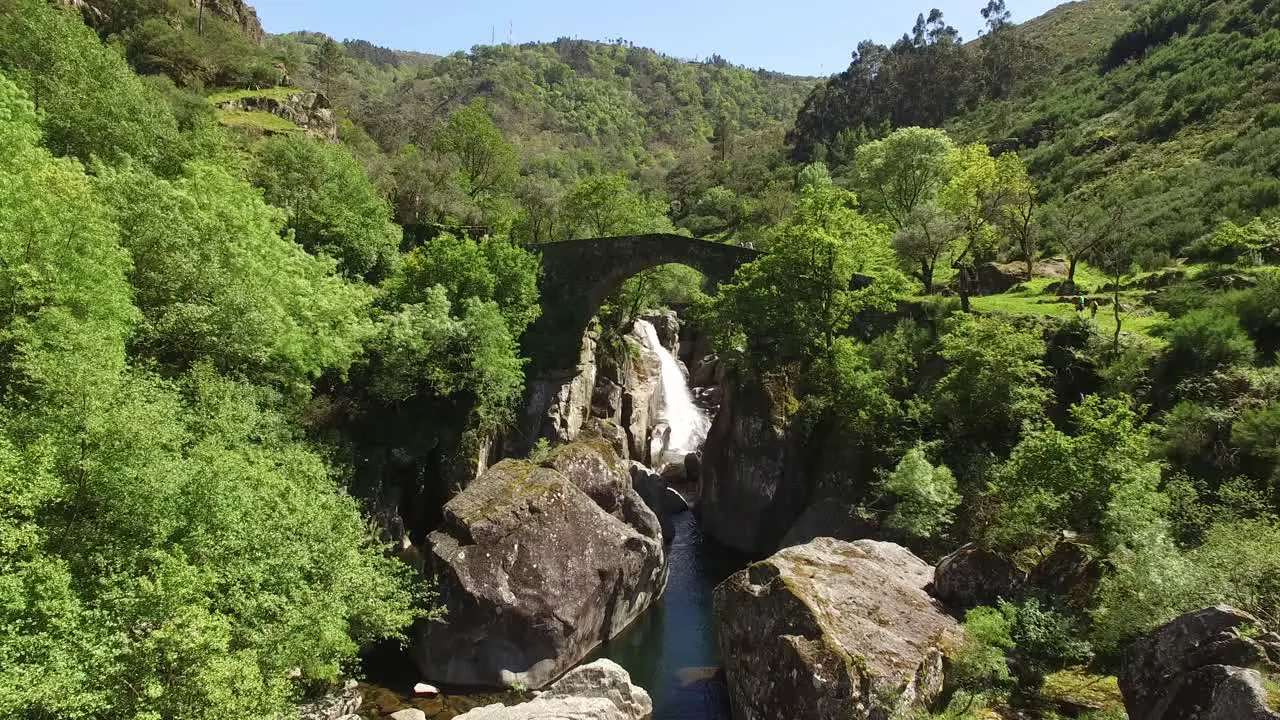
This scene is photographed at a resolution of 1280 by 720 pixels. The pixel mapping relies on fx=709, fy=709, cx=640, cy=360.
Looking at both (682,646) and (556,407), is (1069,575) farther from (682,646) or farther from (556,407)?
(556,407)

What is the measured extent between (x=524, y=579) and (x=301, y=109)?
136ft

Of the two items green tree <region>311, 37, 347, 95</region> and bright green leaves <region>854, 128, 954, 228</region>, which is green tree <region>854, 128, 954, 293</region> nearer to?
bright green leaves <region>854, 128, 954, 228</region>

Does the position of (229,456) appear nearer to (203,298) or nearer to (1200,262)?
(203,298)

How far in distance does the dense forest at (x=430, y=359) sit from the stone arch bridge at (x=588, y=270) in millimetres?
2596

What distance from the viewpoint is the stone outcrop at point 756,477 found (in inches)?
1072

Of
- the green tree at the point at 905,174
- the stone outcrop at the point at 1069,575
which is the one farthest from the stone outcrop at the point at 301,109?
the stone outcrop at the point at 1069,575

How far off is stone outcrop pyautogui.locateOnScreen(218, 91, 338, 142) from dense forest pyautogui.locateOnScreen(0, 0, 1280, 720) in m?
0.36

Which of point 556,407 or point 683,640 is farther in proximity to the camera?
point 556,407

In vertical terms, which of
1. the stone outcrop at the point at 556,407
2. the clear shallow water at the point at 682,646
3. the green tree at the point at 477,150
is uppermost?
the green tree at the point at 477,150

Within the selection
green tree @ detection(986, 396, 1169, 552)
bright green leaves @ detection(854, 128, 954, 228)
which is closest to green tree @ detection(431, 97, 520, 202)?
bright green leaves @ detection(854, 128, 954, 228)

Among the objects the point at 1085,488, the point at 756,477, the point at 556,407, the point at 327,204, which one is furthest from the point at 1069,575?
the point at 327,204

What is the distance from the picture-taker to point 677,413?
41688 mm

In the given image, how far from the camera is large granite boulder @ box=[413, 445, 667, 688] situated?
722 inches

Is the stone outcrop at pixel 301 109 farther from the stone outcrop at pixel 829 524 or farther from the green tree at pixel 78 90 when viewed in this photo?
the stone outcrop at pixel 829 524
